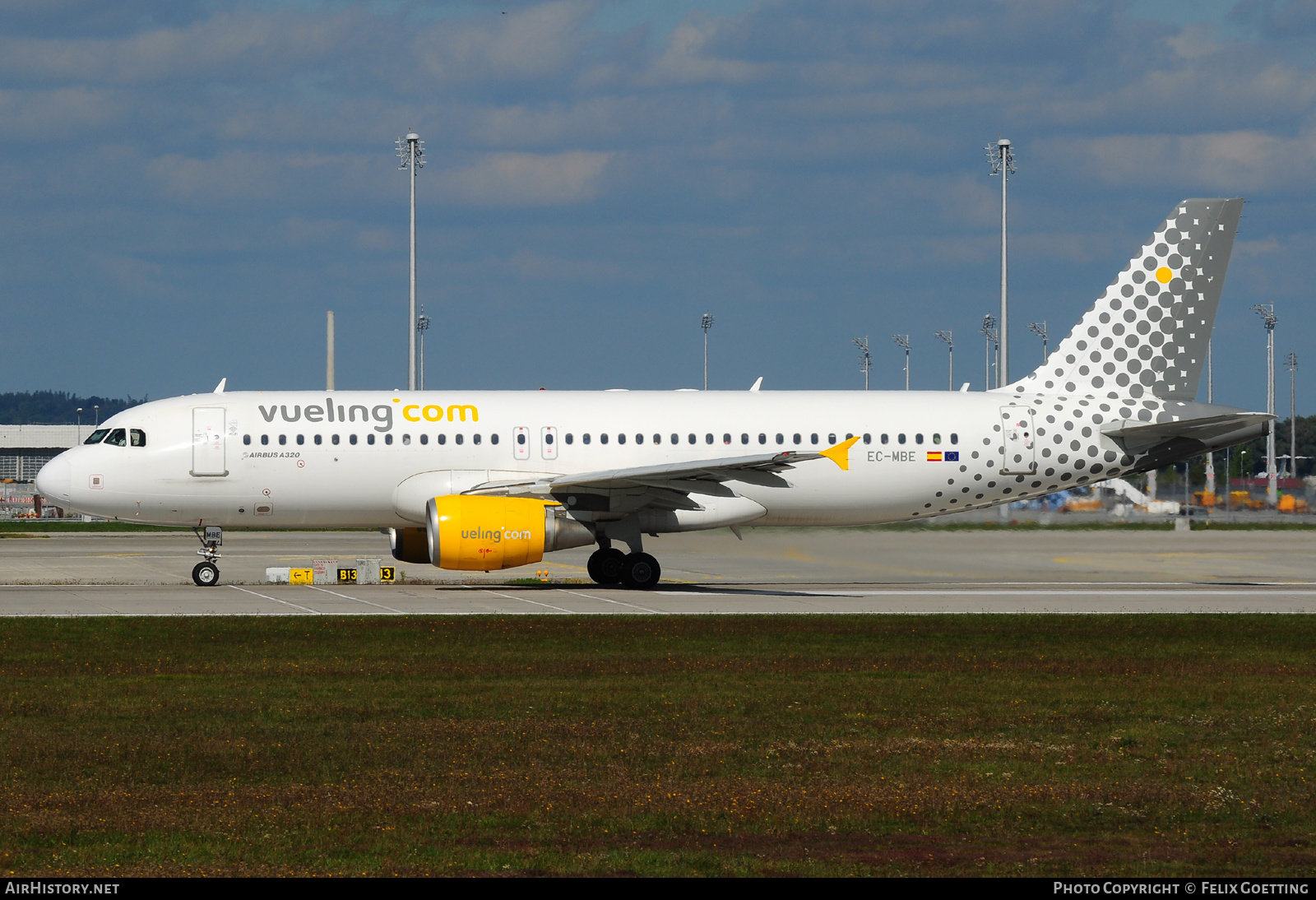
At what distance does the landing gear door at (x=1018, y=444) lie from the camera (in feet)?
100

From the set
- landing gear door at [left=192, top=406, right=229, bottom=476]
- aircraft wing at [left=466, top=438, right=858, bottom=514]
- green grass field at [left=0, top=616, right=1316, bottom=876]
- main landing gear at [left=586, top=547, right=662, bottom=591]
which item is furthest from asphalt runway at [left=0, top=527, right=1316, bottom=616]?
green grass field at [left=0, top=616, right=1316, bottom=876]

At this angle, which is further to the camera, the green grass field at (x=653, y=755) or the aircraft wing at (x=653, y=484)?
the aircraft wing at (x=653, y=484)

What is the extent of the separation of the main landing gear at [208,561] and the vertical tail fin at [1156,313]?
16907mm

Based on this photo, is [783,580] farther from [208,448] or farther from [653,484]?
[208,448]

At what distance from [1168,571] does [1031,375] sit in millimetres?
6493

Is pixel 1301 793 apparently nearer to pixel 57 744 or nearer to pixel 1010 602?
pixel 57 744

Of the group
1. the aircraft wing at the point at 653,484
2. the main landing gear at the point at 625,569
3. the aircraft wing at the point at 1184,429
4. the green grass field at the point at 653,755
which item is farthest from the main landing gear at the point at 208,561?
the aircraft wing at the point at 1184,429

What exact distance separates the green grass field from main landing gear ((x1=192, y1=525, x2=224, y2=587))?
29.6 feet

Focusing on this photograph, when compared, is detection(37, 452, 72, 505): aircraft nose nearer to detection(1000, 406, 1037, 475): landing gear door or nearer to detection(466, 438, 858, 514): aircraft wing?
detection(466, 438, 858, 514): aircraft wing

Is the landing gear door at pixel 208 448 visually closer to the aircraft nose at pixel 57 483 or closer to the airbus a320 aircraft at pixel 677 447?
the airbus a320 aircraft at pixel 677 447

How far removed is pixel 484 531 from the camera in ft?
86.7

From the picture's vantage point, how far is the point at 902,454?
100 ft
